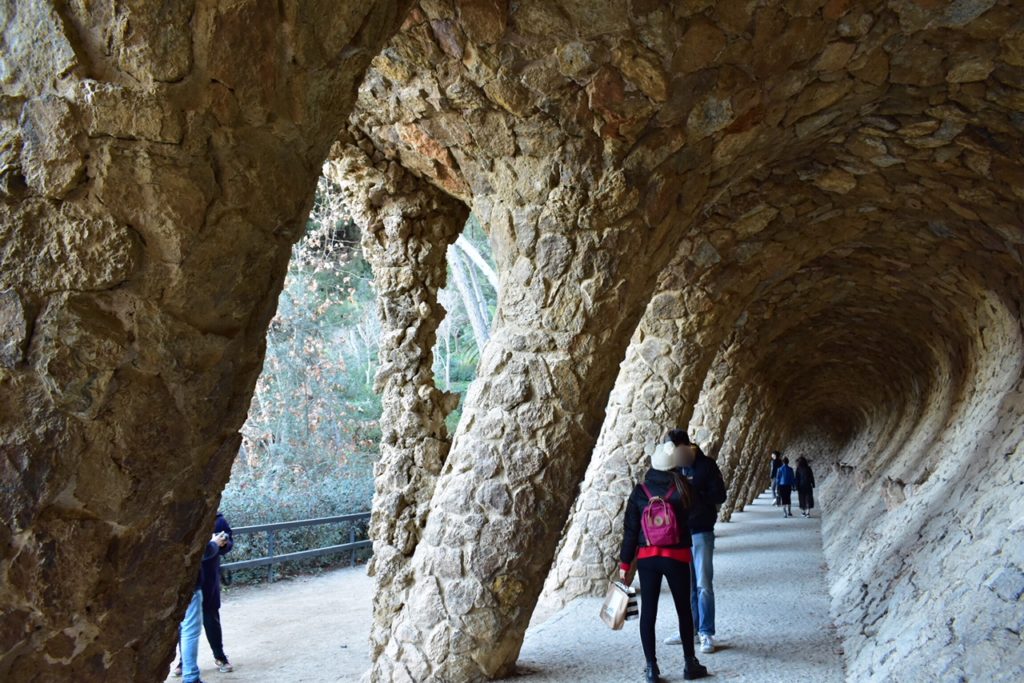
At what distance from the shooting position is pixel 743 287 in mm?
8242

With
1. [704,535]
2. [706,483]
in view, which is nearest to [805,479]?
[704,535]

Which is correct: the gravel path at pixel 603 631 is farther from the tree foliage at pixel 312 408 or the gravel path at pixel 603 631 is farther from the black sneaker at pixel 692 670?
the tree foliage at pixel 312 408

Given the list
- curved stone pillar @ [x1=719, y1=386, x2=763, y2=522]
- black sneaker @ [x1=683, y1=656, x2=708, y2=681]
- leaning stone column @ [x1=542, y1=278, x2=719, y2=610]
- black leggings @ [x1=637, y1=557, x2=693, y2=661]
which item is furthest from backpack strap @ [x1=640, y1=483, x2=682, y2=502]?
curved stone pillar @ [x1=719, y1=386, x2=763, y2=522]

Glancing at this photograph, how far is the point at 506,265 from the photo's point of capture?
4.80m

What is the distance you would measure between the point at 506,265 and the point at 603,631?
8.17 ft

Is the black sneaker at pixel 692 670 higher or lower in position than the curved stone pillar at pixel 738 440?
lower

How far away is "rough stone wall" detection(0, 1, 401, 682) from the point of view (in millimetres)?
1620

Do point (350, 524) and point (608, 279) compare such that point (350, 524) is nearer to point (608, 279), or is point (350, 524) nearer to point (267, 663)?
point (267, 663)

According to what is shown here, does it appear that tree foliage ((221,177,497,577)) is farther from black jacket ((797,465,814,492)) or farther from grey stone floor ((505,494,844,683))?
black jacket ((797,465,814,492))

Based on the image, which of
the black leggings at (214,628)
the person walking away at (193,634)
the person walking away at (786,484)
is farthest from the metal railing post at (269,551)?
the person walking away at (786,484)

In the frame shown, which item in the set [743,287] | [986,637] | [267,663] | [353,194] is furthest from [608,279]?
[267,663]

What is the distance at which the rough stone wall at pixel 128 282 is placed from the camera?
162 cm

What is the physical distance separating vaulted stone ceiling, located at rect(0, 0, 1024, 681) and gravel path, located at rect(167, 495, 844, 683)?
0.33 m

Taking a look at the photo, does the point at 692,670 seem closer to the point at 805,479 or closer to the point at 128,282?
the point at 128,282
